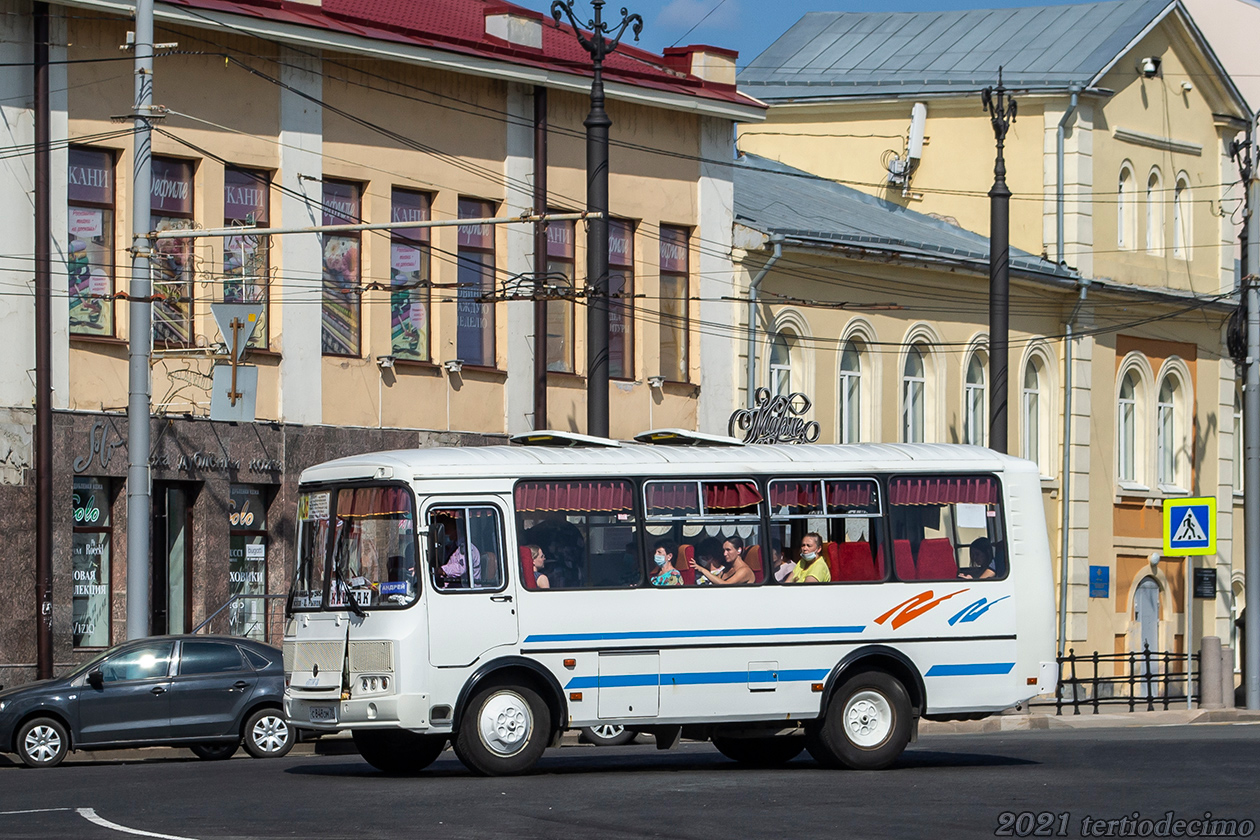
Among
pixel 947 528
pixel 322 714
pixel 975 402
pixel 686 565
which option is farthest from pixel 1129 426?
pixel 322 714

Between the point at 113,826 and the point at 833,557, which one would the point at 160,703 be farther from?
the point at 113,826

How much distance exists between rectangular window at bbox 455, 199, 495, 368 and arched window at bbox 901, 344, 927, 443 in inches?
396

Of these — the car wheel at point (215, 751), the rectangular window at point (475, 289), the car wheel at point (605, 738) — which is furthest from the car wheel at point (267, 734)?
the rectangular window at point (475, 289)

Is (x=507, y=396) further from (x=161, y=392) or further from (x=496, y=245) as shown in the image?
(x=161, y=392)

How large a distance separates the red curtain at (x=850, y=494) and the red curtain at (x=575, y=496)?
1.88m

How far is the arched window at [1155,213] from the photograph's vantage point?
4478 cm

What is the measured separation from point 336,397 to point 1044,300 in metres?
17.5

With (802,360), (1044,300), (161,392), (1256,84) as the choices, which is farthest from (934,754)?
(1256,84)

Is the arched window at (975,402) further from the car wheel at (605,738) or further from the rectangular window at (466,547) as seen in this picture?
the rectangular window at (466,547)

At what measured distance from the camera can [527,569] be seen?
17641 mm

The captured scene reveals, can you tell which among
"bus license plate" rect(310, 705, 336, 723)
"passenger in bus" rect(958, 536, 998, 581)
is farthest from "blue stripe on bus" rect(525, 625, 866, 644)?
"bus license plate" rect(310, 705, 336, 723)

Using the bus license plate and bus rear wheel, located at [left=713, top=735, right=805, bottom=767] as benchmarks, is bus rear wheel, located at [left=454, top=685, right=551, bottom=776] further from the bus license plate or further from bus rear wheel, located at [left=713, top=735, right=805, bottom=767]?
bus rear wheel, located at [left=713, top=735, right=805, bottom=767]

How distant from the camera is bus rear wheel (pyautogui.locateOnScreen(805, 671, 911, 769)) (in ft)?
59.9

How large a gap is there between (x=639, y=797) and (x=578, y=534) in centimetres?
334
